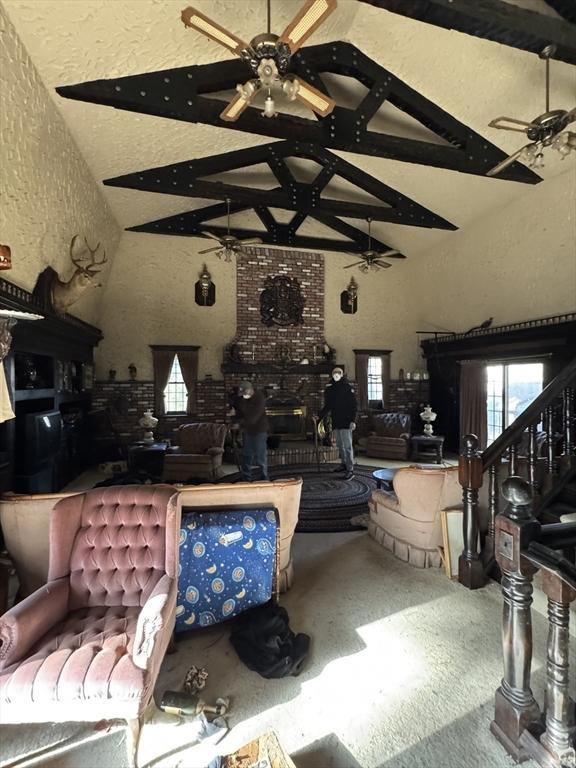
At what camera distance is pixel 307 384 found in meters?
8.77

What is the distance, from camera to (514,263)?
20.4 feet

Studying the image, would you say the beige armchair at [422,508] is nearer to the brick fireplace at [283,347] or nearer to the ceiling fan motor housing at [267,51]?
the ceiling fan motor housing at [267,51]

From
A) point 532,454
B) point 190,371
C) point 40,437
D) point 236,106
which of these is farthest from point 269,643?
point 190,371

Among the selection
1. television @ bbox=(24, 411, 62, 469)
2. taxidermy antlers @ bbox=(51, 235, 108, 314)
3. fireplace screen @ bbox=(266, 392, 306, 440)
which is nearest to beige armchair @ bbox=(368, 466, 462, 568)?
television @ bbox=(24, 411, 62, 469)

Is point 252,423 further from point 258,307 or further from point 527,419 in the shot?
point 258,307

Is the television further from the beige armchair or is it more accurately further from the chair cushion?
the beige armchair

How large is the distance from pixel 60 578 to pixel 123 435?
6.25 m

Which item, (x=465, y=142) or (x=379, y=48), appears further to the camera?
(x=465, y=142)

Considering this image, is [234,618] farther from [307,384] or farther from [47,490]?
[307,384]

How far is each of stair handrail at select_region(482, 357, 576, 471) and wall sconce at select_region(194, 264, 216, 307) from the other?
6.74 m

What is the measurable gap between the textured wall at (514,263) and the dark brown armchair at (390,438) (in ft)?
8.14

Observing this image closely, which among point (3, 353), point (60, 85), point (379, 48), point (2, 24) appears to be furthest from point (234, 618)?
point (379, 48)

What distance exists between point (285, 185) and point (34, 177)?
12.7 feet

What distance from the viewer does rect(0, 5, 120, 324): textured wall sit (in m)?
2.92
